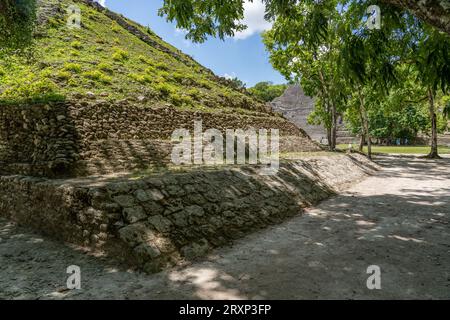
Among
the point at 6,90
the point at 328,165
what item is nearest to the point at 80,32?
the point at 6,90

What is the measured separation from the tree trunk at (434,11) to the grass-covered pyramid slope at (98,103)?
26.9 ft

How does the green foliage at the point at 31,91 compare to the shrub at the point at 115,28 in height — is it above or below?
below

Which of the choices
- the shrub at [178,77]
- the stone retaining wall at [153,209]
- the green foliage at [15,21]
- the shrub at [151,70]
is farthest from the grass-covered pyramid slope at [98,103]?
the green foliage at [15,21]

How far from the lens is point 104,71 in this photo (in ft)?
51.0

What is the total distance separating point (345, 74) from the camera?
19.2 feet

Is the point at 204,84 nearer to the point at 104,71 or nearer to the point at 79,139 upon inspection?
the point at 104,71

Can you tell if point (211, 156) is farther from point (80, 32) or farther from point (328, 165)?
point (80, 32)

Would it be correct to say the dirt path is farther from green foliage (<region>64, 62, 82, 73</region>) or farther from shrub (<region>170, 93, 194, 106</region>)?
A: shrub (<region>170, 93, 194, 106</region>)

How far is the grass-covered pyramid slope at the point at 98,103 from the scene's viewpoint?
9.79 meters

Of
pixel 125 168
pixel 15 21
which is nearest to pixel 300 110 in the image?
pixel 15 21

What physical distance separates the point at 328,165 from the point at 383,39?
10.3 meters

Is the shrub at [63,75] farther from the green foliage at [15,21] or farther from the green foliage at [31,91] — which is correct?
the green foliage at [15,21]
